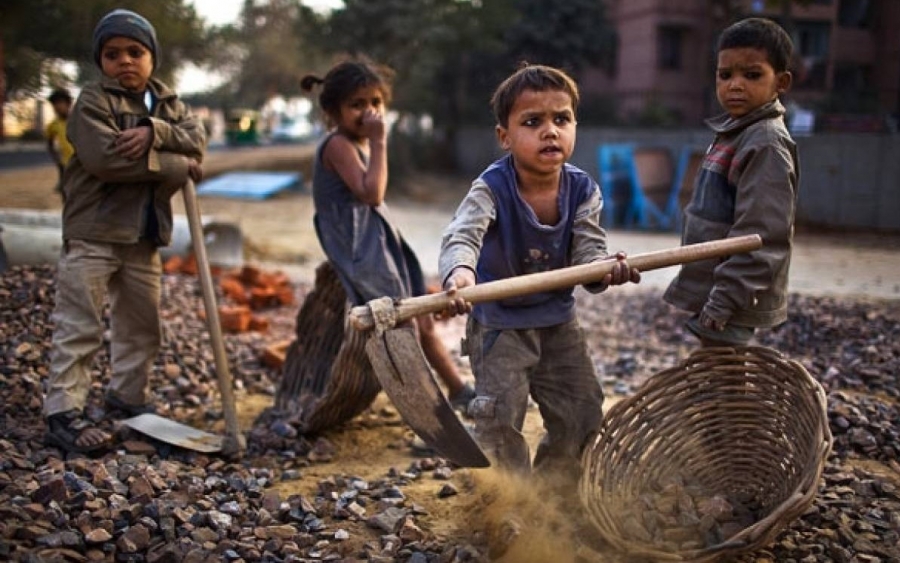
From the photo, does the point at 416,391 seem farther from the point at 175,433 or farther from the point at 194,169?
the point at 194,169

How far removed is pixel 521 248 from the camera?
280 cm

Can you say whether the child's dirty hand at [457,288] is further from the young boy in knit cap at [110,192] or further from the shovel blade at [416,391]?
the young boy in knit cap at [110,192]

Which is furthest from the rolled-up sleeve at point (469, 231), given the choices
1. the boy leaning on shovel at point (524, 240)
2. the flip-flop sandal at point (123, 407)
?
the flip-flop sandal at point (123, 407)

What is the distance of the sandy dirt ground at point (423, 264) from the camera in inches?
114

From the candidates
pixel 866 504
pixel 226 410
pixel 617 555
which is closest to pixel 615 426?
pixel 617 555

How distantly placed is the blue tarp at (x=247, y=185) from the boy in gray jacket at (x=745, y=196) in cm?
1282

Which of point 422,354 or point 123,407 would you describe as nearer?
point 422,354

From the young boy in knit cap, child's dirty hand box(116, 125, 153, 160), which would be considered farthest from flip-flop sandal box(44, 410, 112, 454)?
child's dirty hand box(116, 125, 153, 160)

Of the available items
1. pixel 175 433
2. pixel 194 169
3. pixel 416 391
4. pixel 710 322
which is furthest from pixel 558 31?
pixel 416 391

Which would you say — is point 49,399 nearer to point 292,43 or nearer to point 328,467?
point 328,467

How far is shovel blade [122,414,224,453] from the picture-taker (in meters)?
3.45

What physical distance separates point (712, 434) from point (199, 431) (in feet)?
7.12

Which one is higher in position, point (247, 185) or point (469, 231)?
point (469, 231)

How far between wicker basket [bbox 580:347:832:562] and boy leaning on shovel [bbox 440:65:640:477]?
0.23 meters
